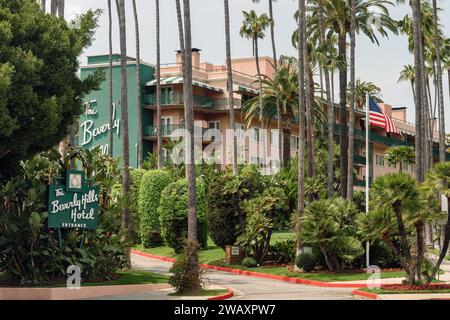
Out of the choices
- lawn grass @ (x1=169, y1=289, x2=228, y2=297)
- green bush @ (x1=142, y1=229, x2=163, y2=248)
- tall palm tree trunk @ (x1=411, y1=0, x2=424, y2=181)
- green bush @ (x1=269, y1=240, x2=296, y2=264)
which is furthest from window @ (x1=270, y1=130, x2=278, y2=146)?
lawn grass @ (x1=169, y1=289, x2=228, y2=297)

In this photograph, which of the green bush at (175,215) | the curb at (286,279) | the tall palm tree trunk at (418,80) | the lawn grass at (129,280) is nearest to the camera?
the lawn grass at (129,280)

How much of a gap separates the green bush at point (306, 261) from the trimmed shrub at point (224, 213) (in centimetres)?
531

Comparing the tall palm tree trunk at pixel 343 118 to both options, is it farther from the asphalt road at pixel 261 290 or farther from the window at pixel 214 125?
the window at pixel 214 125

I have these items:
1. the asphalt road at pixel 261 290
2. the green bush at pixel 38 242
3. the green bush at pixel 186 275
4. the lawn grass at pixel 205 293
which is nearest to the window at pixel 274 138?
the asphalt road at pixel 261 290

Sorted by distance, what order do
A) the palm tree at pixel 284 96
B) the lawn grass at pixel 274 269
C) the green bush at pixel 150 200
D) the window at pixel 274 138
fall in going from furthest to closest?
the window at pixel 274 138 < the palm tree at pixel 284 96 < the green bush at pixel 150 200 < the lawn grass at pixel 274 269

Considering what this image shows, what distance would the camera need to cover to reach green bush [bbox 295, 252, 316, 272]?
3756 cm

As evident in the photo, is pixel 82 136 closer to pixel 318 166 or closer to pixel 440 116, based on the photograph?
pixel 318 166

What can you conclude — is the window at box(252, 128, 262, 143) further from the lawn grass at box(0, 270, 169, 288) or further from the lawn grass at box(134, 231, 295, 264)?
the lawn grass at box(0, 270, 169, 288)

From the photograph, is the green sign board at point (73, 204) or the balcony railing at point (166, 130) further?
the balcony railing at point (166, 130)

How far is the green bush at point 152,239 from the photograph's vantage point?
49.2 metres

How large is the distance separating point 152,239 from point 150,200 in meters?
2.22

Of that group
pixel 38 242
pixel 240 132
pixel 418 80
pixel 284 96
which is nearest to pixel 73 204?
pixel 38 242

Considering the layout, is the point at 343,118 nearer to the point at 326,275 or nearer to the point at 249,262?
the point at 249,262
